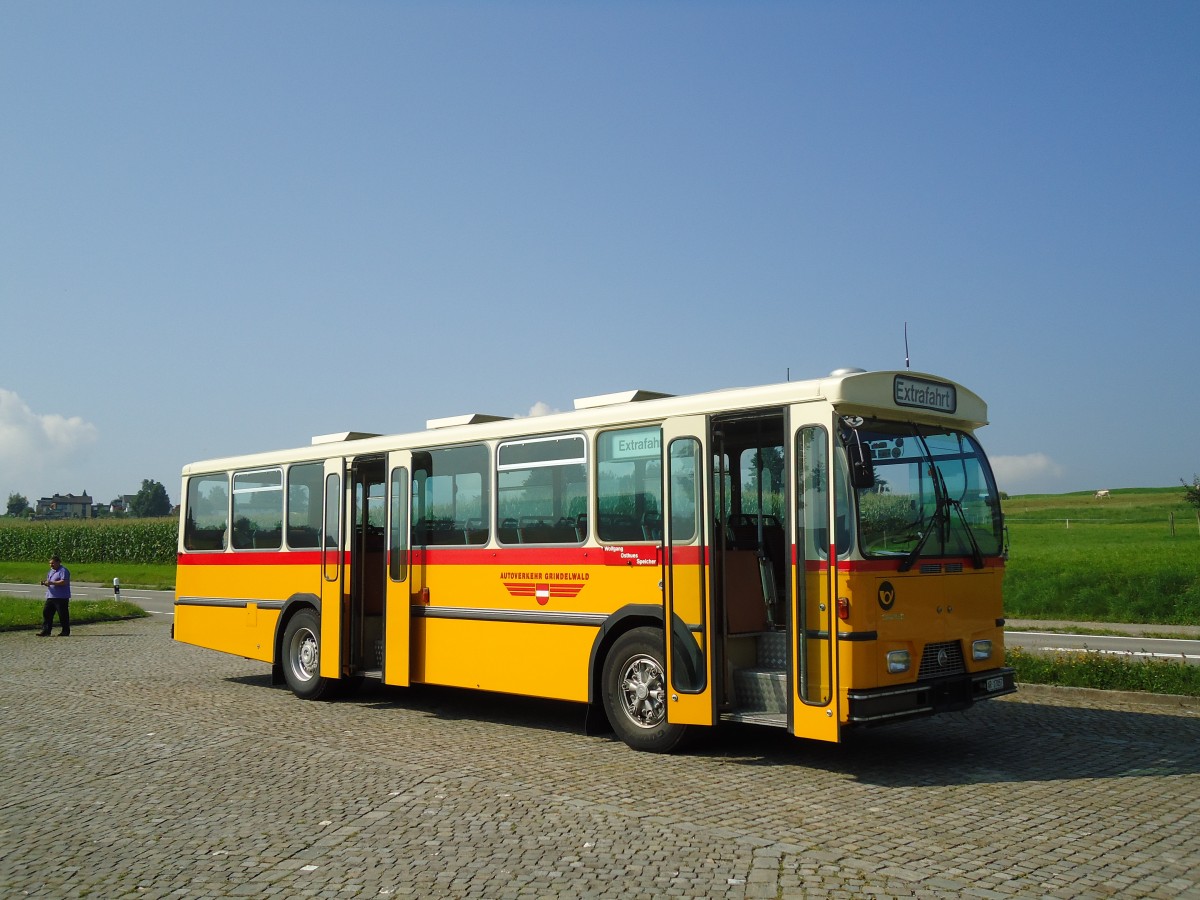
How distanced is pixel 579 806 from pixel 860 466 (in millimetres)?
3345

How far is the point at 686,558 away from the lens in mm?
9773

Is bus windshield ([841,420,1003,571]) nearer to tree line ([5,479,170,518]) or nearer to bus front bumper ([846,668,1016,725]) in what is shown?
bus front bumper ([846,668,1016,725])

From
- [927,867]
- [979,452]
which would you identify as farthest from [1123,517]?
[927,867]

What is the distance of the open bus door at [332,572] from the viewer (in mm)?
13750

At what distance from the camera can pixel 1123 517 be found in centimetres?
6588

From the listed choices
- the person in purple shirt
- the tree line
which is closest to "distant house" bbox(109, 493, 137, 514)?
the tree line

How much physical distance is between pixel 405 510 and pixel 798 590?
5.71 m

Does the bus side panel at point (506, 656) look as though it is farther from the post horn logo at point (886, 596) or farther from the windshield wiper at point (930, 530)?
the windshield wiper at point (930, 530)

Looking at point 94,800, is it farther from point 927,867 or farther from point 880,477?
point 880,477

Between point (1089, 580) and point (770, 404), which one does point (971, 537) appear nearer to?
point (770, 404)

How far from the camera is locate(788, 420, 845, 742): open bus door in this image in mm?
8625

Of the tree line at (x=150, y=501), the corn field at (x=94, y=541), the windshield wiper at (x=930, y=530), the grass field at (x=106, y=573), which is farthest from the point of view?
the tree line at (x=150, y=501)

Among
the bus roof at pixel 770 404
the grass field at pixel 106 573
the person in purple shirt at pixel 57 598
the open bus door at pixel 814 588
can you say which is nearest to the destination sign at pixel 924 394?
the bus roof at pixel 770 404

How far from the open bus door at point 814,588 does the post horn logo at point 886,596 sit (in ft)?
1.30
